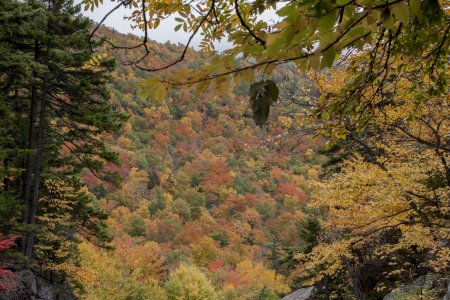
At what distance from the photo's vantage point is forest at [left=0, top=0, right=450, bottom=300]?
1.46 m

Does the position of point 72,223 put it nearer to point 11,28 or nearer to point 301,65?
point 11,28

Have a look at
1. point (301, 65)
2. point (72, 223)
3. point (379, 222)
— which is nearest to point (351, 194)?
point (379, 222)

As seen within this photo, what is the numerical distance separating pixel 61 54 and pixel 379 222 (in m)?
9.56

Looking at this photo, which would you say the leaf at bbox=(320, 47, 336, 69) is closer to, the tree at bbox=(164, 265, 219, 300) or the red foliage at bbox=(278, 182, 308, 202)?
the tree at bbox=(164, 265, 219, 300)

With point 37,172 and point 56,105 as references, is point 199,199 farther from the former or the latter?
point 56,105

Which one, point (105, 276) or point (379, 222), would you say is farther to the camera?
point (105, 276)

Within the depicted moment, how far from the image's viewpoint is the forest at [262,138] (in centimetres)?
146

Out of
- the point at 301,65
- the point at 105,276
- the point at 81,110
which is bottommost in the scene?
the point at 105,276

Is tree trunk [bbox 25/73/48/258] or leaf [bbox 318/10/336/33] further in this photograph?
tree trunk [bbox 25/73/48/258]

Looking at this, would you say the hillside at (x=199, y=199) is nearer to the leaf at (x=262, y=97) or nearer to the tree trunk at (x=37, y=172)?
the tree trunk at (x=37, y=172)

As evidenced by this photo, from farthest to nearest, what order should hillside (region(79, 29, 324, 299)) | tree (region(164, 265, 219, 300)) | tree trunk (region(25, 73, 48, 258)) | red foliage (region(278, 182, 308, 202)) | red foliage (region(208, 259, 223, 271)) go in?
red foliage (region(278, 182, 308, 202)) → red foliage (region(208, 259, 223, 271)) → hillside (region(79, 29, 324, 299)) → tree (region(164, 265, 219, 300)) → tree trunk (region(25, 73, 48, 258))

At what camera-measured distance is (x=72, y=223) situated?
14336 mm

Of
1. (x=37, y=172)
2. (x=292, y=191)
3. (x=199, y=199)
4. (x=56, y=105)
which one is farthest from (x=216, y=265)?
(x=56, y=105)

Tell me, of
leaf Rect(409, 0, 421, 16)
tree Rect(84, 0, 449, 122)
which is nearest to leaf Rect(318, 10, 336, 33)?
tree Rect(84, 0, 449, 122)
